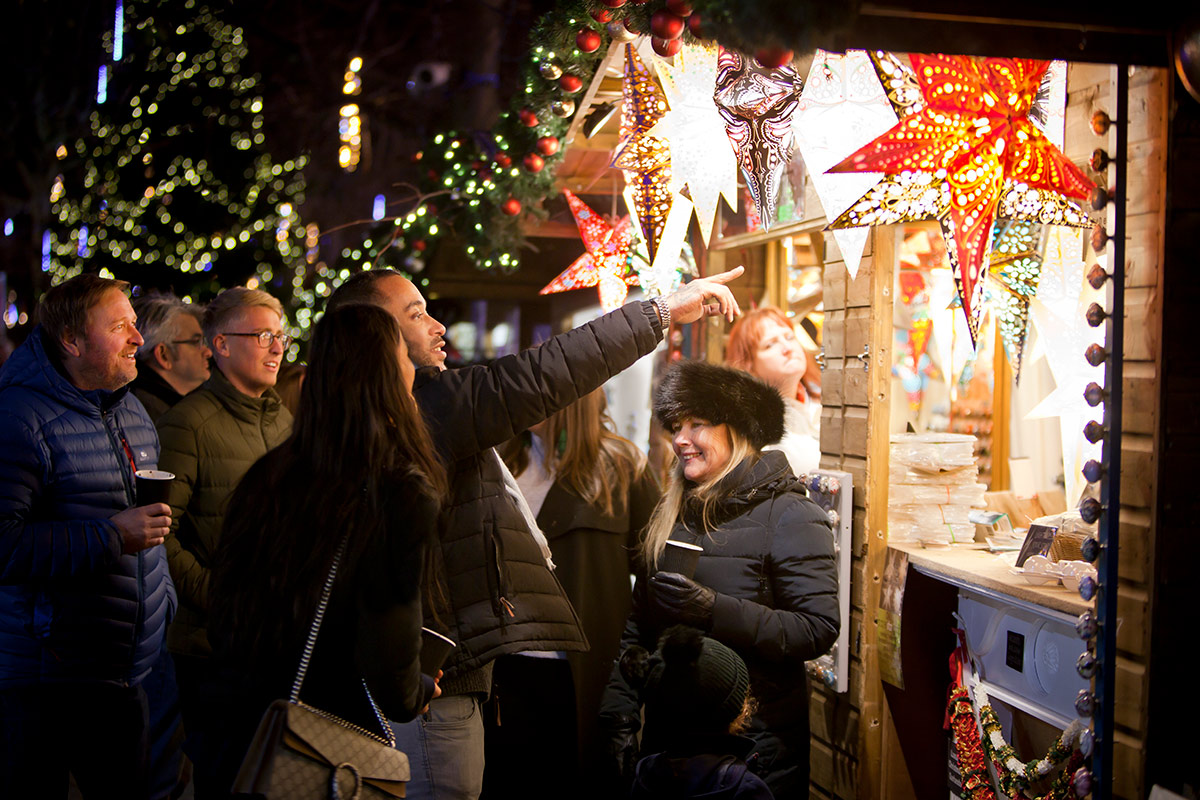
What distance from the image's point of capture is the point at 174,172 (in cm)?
1218

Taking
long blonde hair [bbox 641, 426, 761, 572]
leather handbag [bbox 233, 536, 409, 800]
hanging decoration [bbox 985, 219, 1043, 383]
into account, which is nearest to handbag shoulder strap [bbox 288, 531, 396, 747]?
leather handbag [bbox 233, 536, 409, 800]

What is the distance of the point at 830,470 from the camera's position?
392cm

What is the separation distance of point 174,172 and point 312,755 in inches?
467

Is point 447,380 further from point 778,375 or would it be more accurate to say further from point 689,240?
point 689,240

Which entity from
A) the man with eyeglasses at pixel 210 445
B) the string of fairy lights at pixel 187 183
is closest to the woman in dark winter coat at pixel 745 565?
the man with eyeglasses at pixel 210 445

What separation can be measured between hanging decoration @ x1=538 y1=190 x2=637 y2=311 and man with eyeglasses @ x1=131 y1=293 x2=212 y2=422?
68.0 inches

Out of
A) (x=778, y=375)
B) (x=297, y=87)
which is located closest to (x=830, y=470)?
(x=778, y=375)

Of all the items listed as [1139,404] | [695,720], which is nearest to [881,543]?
[695,720]

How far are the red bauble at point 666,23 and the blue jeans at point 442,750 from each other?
2101 millimetres

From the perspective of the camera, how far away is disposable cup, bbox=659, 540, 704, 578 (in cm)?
263

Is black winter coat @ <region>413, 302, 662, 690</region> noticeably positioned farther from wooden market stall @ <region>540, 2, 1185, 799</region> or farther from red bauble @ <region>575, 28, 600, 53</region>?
red bauble @ <region>575, 28, 600, 53</region>

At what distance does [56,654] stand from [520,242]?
3.61m

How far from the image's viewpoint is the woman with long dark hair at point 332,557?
1.96 metres

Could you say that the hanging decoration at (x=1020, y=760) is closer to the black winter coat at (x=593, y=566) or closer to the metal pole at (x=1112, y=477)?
the metal pole at (x=1112, y=477)
